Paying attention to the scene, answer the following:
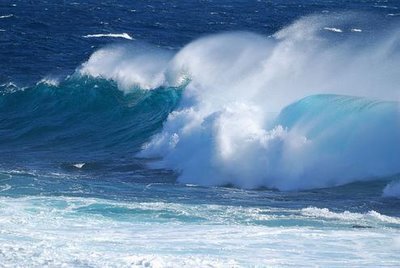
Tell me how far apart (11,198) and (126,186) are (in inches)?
122

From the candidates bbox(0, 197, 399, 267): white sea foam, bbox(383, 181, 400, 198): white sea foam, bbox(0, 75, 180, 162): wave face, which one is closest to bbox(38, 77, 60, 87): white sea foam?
bbox(0, 75, 180, 162): wave face

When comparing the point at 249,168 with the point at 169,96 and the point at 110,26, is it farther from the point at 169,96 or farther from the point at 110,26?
the point at 110,26

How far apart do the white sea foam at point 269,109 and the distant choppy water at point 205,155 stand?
0.20 ft

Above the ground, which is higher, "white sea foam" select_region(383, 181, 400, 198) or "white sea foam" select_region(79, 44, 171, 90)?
"white sea foam" select_region(79, 44, 171, 90)

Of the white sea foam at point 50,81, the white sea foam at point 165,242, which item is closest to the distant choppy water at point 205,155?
the white sea foam at point 165,242

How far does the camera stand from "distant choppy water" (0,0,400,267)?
17516 millimetres

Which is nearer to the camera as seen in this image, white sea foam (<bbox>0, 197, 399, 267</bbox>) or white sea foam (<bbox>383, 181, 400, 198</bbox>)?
white sea foam (<bbox>0, 197, 399, 267</bbox>)

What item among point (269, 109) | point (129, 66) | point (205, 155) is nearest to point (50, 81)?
point (129, 66)

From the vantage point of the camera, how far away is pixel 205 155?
25969 millimetres

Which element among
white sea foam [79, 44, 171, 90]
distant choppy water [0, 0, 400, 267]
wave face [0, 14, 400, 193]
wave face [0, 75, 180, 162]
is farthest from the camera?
white sea foam [79, 44, 171, 90]

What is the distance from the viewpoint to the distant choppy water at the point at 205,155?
690 inches

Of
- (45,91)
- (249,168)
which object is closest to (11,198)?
(249,168)

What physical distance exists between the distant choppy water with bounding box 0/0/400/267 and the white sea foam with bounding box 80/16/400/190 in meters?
0.06

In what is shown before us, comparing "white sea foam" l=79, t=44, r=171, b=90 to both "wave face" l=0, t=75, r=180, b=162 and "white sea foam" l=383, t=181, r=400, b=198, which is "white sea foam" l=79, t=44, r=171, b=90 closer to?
"wave face" l=0, t=75, r=180, b=162
